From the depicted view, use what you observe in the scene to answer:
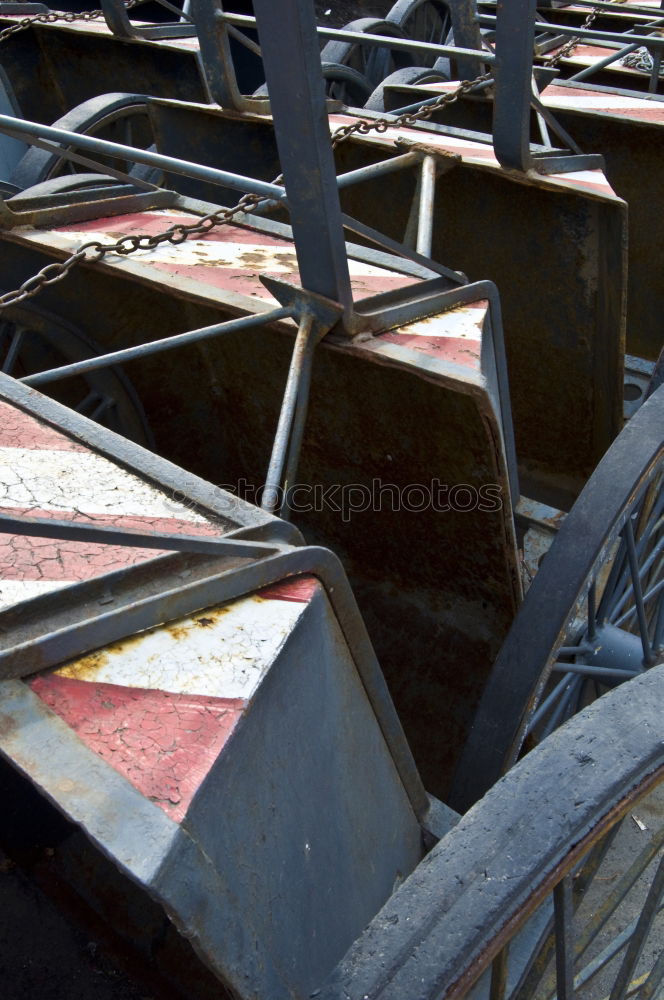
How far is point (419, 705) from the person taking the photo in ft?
9.39

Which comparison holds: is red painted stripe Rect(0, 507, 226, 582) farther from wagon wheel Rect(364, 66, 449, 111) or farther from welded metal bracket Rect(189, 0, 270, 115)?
wagon wheel Rect(364, 66, 449, 111)

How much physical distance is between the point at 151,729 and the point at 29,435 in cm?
72

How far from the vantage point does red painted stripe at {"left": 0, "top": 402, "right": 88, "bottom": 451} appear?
5.38 feet

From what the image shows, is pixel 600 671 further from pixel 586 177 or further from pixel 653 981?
pixel 586 177

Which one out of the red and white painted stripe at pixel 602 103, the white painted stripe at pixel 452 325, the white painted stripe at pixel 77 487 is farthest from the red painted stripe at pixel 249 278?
the red and white painted stripe at pixel 602 103

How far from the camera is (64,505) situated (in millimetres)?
1499

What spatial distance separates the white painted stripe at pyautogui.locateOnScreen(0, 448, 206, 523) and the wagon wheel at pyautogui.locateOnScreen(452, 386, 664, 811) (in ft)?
3.34

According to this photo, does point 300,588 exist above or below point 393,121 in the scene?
below

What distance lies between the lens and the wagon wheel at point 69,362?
2967mm

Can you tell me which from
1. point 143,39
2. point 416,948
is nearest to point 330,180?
point 416,948

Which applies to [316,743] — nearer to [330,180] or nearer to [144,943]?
[330,180]

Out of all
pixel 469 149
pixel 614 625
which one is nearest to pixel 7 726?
pixel 614 625

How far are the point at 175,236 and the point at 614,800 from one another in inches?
82.9

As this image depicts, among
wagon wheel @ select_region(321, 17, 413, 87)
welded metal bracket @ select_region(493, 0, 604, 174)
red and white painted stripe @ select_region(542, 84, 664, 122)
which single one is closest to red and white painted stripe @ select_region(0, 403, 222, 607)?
welded metal bracket @ select_region(493, 0, 604, 174)
